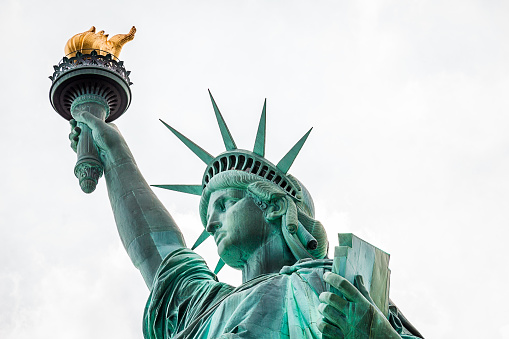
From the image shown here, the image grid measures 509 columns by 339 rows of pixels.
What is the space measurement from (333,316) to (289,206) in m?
2.73

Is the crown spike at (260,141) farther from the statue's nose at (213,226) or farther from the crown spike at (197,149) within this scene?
the statue's nose at (213,226)

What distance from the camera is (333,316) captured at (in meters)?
8.70

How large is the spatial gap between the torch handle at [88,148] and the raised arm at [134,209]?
0.09m

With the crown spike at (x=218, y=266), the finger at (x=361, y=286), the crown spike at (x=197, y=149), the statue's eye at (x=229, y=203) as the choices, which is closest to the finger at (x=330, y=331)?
the finger at (x=361, y=286)

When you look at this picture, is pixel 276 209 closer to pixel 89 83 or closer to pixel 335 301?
pixel 335 301

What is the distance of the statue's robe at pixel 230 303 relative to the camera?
966cm

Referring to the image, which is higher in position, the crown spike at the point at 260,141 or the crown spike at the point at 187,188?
the crown spike at the point at 260,141

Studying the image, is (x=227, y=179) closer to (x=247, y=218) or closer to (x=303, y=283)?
(x=247, y=218)

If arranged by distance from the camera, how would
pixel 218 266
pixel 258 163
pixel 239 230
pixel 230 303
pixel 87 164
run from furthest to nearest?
pixel 87 164 → pixel 218 266 → pixel 258 163 → pixel 239 230 → pixel 230 303

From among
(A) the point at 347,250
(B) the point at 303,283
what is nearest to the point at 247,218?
(B) the point at 303,283

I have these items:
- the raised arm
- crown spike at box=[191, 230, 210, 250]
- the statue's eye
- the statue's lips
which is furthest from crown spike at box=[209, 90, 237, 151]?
the raised arm

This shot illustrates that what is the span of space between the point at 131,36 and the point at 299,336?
724 centimetres

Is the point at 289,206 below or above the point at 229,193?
below

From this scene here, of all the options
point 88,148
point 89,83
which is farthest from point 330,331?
point 89,83
